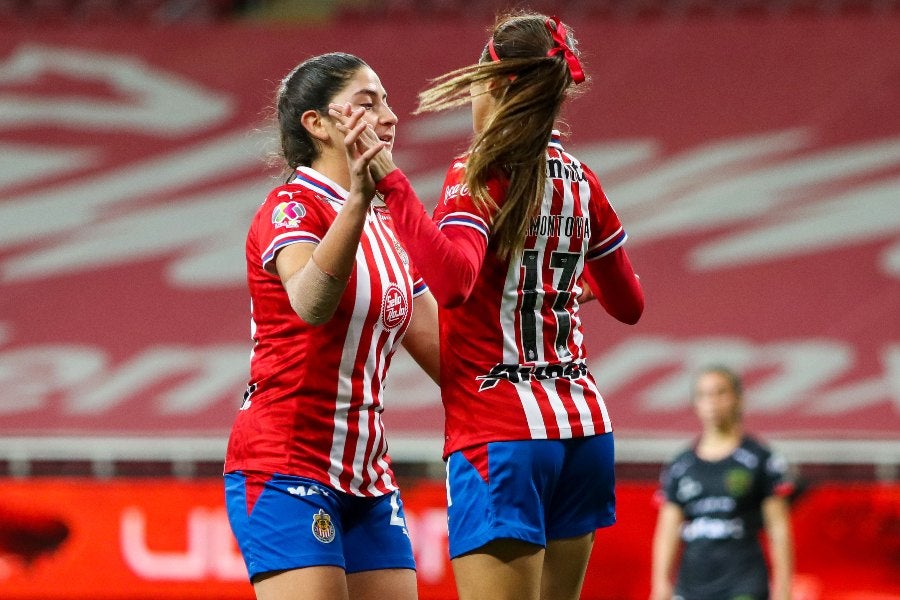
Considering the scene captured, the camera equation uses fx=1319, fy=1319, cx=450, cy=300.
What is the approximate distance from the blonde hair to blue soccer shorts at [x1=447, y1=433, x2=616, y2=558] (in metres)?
0.43

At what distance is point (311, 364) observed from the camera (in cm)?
295

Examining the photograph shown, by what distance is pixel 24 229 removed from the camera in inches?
435

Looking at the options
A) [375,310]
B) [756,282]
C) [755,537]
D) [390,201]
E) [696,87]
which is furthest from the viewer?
[696,87]

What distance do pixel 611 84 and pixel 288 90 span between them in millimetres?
8223

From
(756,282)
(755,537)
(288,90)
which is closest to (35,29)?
(756,282)

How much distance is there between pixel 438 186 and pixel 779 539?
5.65 meters

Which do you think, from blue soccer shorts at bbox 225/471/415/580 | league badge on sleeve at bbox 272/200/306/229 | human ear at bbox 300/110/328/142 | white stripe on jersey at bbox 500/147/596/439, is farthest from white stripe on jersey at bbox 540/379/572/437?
human ear at bbox 300/110/328/142

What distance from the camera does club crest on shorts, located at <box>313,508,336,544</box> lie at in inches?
115

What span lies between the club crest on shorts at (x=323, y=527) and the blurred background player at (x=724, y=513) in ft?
10.9

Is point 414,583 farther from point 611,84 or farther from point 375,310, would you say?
point 611,84

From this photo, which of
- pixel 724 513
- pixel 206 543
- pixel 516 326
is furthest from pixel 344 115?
pixel 206 543

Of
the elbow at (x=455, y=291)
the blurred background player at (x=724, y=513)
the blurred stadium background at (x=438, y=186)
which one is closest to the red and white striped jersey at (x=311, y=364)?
the elbow at (x=455, y=291)

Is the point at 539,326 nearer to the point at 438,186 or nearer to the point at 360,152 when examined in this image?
the point at 360,152

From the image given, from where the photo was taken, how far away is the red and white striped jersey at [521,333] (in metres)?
2.79
